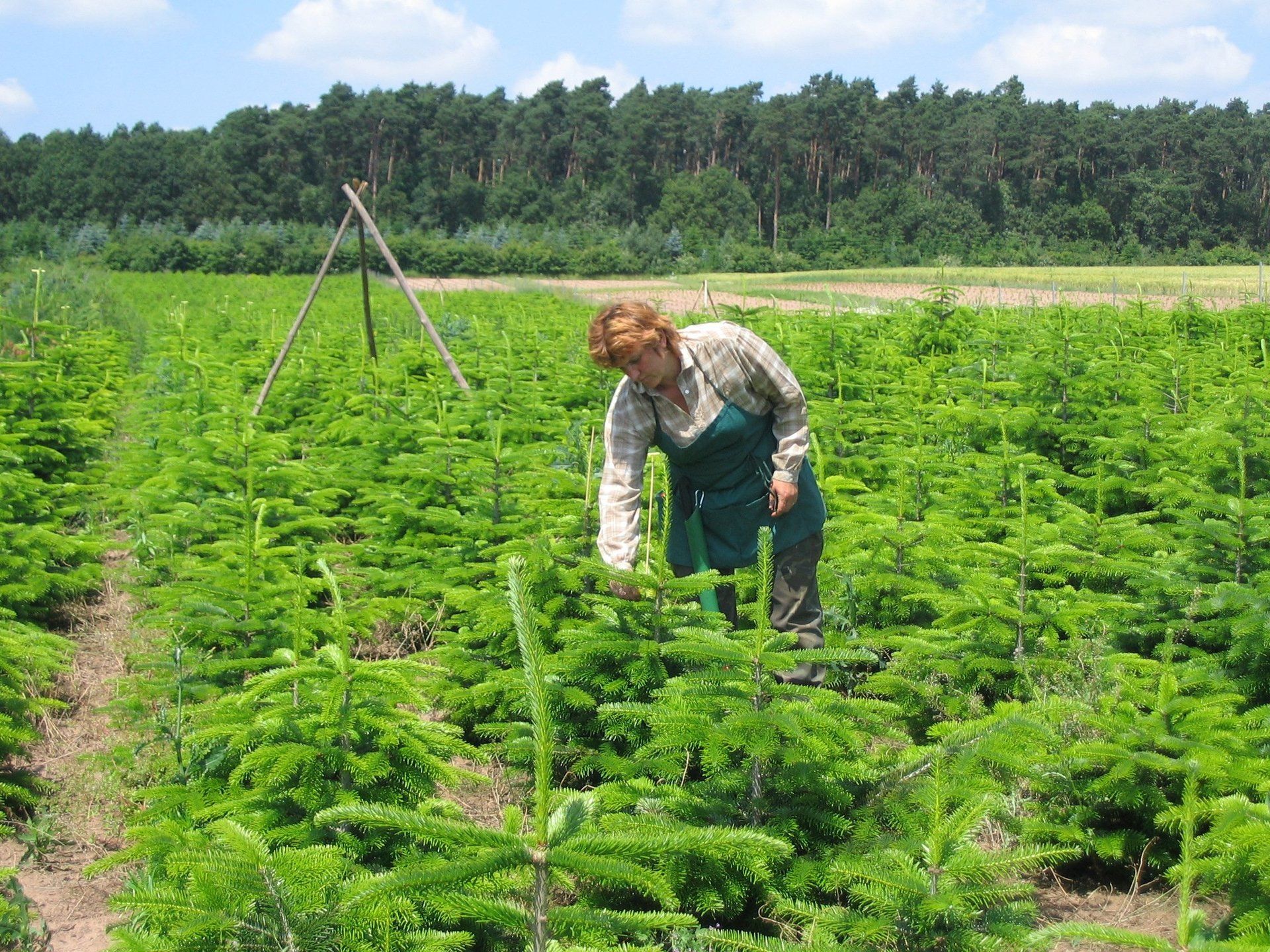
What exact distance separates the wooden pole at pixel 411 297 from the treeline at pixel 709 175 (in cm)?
4609

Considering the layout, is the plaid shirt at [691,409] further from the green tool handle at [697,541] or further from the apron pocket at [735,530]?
the green tool handle at [697,541]

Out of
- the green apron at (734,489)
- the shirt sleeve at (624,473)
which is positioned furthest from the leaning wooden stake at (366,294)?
the shirt sleeve at (624,473)

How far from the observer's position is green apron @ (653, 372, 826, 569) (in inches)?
153

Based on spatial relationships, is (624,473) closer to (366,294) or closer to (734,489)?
(734,489)

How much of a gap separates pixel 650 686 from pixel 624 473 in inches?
30.8

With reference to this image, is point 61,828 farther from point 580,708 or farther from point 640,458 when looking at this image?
point 640,458

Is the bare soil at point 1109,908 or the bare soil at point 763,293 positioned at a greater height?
the bare soil at point 763,293

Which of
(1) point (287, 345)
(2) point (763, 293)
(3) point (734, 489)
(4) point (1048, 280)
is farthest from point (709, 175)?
(3) point (734, 489)

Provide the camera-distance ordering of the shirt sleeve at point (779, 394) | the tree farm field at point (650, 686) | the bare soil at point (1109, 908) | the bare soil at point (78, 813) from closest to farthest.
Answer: the tree farm field at point (650, 686) → the bare soil at point (1109, 908) → the bare soil at point (78, 813) → the shirt sleeve at point (779, 394)

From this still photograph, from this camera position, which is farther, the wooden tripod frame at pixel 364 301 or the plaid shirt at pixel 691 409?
the wooden tripod frame at pixel 364 301

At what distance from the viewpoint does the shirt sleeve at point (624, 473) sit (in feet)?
12.1

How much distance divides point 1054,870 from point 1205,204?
286ft

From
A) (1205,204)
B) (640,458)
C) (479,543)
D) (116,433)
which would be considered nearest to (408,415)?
(479,543)

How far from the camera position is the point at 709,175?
77.3 meters
